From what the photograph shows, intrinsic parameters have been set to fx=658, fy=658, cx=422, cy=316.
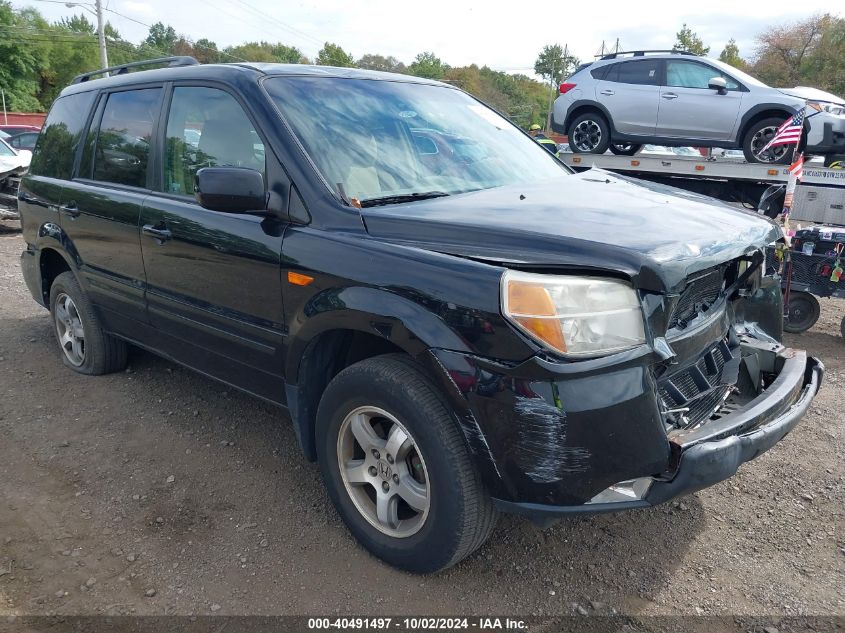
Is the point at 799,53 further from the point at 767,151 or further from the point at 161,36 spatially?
the point at 161,36

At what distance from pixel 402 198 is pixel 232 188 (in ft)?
2.28

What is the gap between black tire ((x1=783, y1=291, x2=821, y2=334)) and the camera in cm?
614

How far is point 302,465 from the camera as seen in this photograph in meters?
3.49

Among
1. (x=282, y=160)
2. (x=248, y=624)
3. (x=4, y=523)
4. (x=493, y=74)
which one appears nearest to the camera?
(x=248, y=624)

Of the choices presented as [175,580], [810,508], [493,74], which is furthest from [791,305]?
[493,74]

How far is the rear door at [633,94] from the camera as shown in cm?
915

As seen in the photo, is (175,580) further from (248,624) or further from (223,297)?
(223,297)

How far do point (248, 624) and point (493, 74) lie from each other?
105259 mm

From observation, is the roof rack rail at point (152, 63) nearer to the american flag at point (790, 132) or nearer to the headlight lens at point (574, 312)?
the headlight lens at point (574, 312)

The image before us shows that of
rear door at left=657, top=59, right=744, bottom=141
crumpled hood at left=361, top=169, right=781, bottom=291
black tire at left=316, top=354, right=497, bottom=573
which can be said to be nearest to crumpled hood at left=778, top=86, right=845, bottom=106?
rear door at left=657, top=59, right=744, bottom=141

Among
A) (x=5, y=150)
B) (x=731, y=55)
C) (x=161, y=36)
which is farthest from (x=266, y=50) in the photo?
(x=5, y=150)

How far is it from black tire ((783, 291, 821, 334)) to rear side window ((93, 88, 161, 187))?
5.61 meters

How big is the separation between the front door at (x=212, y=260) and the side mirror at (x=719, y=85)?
7.61 m

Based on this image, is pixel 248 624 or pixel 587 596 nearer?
pixel 248 624
